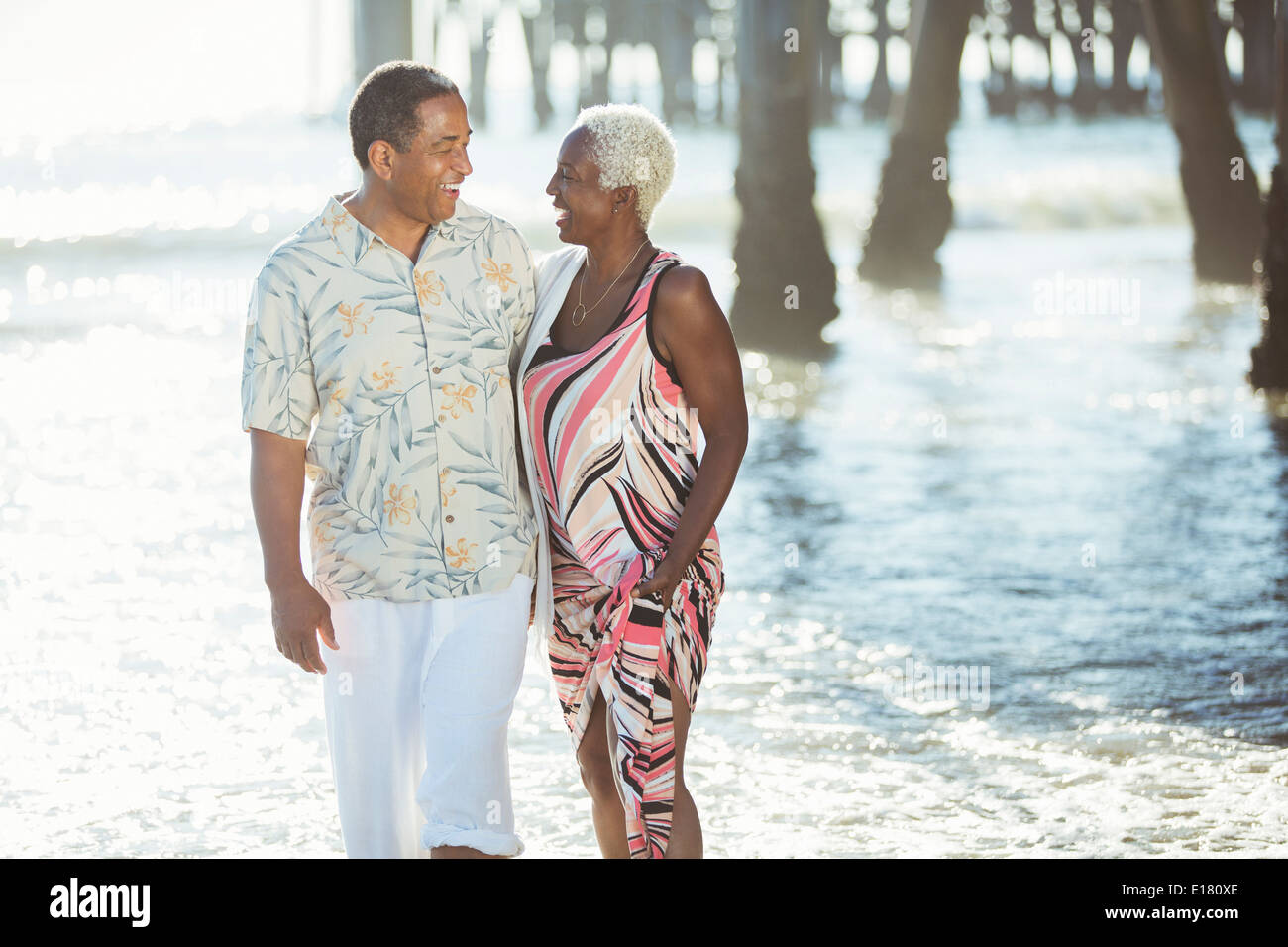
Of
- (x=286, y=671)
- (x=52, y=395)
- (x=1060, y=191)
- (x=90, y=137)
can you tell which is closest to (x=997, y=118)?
(x=1060, y=191)

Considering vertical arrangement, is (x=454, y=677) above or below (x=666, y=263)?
below

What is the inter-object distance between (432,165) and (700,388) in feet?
2.14

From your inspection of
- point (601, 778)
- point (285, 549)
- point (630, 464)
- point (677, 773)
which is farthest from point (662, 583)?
point (285, 549)

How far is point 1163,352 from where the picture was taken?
1207 cm

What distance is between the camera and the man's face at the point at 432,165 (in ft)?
10.1

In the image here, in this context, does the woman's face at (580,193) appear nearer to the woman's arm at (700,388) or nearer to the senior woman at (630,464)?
the senior woman at (630,464)

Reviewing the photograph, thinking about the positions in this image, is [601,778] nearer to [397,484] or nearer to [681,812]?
[681,812]

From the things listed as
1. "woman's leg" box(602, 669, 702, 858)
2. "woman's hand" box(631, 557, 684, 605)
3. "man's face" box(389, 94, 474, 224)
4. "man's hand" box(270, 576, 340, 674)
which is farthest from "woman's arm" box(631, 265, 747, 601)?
"man's hand" box(270, 576, 340, 674)

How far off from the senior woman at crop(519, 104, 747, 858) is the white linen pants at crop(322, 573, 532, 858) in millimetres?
204

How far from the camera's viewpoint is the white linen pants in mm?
3055

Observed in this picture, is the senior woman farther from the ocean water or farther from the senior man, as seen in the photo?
the ocean water

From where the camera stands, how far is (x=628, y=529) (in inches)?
129
